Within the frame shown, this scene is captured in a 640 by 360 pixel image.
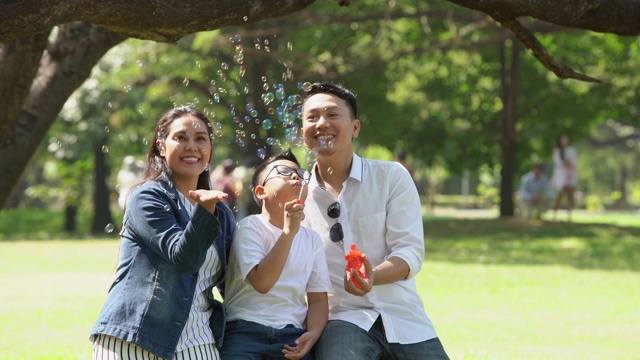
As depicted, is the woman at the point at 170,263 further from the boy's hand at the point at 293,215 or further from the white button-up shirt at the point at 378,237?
the white button-up shirt at the point at 378,237

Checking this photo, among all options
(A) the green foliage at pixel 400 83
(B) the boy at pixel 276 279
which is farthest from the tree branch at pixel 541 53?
(A) the green foliage at pixel 400 83

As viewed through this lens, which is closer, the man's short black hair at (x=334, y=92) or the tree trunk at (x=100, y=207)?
the man's short black hair at (x=334, y=92)

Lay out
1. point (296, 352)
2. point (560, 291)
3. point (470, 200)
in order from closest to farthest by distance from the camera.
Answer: point (296, 352), point (560, 291), point (470, 200)

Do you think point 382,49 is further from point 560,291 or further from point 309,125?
point 309,125

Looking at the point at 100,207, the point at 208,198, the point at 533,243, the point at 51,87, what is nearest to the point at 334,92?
the point at 208,198

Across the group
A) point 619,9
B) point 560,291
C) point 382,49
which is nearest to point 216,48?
point 382,49

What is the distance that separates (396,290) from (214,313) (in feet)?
3.18

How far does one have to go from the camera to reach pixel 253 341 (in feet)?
15.9

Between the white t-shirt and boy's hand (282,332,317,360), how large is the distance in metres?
0.09

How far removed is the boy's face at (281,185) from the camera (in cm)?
497

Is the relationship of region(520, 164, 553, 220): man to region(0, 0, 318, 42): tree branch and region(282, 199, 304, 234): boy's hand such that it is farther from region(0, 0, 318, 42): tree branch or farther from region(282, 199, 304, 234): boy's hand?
region(282, 199, 304, 234): boy's hand

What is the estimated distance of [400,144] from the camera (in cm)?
2928

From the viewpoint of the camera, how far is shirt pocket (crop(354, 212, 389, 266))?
17.6 feet

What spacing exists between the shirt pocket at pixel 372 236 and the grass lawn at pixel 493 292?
9.55 feet
